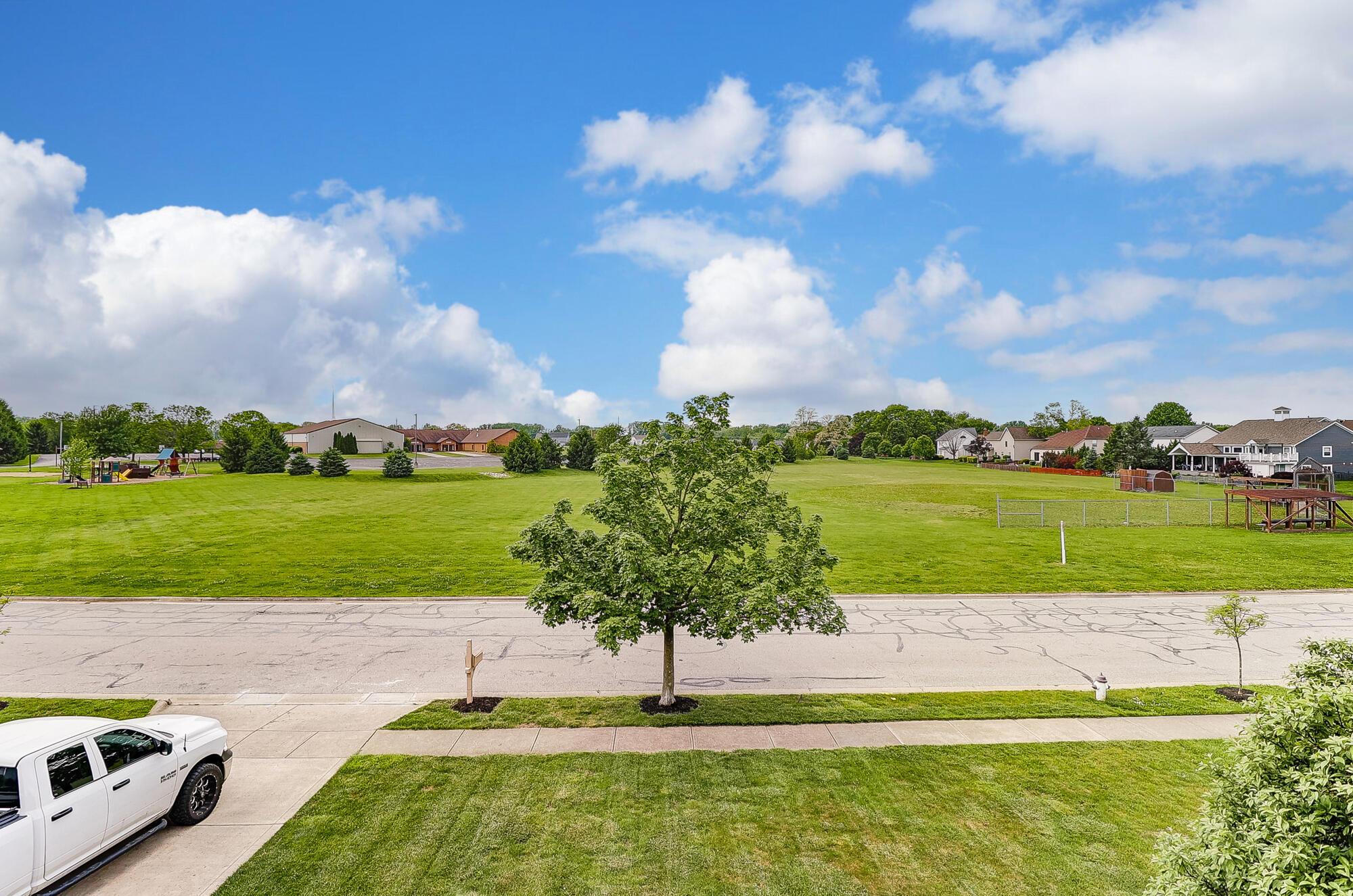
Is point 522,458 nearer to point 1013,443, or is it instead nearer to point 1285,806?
point 1285,806

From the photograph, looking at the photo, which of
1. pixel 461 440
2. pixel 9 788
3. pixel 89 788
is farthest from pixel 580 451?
pixel 461 440

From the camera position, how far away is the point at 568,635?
17078 millimetres

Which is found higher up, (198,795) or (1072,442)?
(1072,442)

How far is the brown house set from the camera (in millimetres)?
144375

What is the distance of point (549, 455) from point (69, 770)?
76.4 m

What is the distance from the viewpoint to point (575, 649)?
15.9 meters

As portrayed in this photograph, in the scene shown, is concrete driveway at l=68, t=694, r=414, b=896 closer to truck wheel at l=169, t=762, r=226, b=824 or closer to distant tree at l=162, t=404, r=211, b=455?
truck wheel at l=169, t=762, r=226, b=824

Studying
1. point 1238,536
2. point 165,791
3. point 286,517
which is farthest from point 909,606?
point 286,517

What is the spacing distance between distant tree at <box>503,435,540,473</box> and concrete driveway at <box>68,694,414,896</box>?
2542 inches

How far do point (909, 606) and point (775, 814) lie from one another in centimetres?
1235

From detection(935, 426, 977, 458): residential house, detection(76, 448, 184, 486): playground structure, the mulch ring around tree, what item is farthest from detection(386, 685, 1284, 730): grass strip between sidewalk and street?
detection(935, 426, 977, 458): residential house

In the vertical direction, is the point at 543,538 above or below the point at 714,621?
above

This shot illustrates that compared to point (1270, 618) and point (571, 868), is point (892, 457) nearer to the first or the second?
point (1270, 618)

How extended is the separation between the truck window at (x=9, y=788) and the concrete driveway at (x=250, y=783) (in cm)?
136
